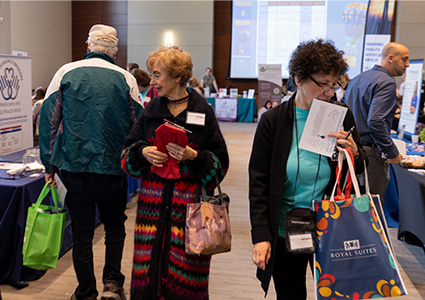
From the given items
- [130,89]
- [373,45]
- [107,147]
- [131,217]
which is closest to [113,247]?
[107,147]

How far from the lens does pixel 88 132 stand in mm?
2426

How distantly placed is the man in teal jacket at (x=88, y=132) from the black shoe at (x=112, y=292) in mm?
13

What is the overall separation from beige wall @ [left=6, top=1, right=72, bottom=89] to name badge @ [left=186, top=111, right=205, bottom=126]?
35.7 ft

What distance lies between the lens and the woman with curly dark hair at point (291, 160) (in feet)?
5.43

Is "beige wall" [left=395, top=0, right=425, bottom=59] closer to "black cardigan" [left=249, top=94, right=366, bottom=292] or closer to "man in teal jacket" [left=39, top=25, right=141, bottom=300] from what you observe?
"man in teal jacket" [left=39, top=25, right=141, bottom=300]

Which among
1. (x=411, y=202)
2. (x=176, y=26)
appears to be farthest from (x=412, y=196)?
(x=176, y=26)

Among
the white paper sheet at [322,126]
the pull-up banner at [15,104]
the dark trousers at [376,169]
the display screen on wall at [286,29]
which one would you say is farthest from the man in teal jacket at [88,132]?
the display screen on wall at [286,29]

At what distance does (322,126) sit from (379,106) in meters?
1.87

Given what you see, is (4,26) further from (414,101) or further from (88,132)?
(88,132)

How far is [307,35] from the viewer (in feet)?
45.3

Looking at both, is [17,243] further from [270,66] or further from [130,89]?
[270,66]

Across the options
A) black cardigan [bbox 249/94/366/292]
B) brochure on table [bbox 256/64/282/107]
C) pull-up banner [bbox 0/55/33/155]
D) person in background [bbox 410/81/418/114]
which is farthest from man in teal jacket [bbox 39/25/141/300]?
brochure on table [bbox 256/64/282/107]

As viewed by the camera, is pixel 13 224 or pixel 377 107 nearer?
pixel 13 224

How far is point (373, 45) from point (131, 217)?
24.1 ft
